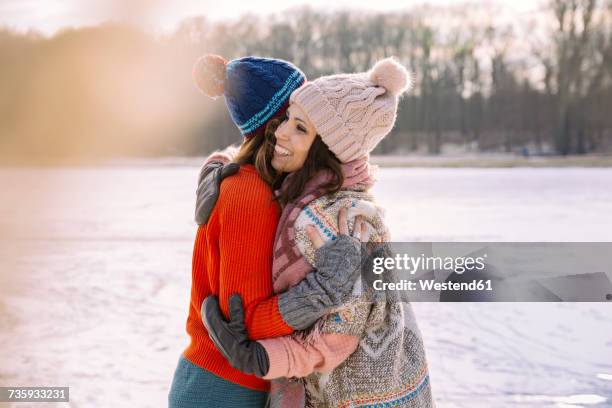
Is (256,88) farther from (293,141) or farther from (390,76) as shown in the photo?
(390,76)

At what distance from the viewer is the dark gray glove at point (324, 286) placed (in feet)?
4.95

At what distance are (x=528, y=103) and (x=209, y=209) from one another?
33635 mm

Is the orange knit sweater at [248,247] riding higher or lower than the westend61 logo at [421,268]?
higher

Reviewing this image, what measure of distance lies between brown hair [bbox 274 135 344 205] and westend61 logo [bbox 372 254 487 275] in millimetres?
207

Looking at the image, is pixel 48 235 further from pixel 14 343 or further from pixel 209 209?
pixel 209 209

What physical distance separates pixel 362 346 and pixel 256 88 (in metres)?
0.71

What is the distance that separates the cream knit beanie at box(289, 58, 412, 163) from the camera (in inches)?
65.4

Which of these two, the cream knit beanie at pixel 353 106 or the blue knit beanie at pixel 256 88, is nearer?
the cream knit beanie at pixel 353 106

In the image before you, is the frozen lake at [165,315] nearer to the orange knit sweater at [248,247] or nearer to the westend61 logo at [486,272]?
the westend61 logo at [486,272]

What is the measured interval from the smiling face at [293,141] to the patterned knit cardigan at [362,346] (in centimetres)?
15

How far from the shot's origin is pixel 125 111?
35.9 meters

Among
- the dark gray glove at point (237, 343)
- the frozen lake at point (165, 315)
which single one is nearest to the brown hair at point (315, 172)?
the dark gray glove at point (237, 343)

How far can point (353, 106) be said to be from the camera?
5.50ft

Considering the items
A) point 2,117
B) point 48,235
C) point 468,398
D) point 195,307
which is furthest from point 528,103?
point 195,307
